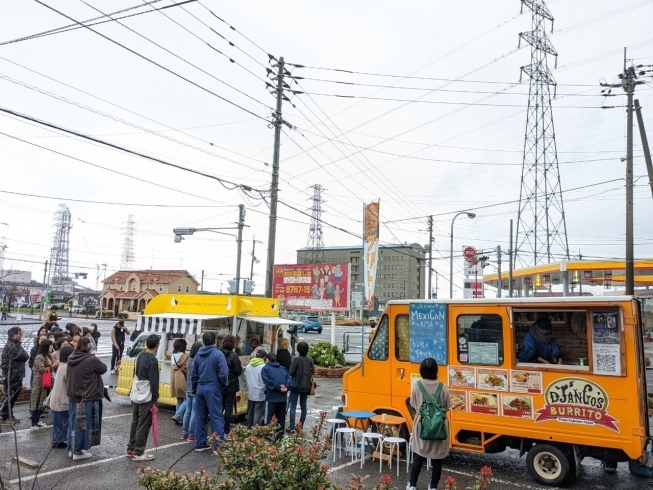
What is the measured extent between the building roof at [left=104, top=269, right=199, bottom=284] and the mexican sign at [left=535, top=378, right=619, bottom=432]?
71.0 m

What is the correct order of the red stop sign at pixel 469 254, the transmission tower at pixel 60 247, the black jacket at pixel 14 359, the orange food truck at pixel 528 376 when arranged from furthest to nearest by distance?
the transmission tower at pixel 60 247, the red stop sign at pixel 469 254, the black jacket at pixel 14 359, the orange food truck at pixel 528 376

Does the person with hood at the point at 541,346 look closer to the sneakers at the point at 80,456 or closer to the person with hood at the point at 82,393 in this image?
the person with hood at the point at 82,393

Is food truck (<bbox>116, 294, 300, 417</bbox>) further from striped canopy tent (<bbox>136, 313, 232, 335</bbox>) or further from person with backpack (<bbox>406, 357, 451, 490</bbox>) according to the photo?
person with backpack (<bbox>406, 357, 451, 490</bbox>)

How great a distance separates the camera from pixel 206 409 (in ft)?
26.7

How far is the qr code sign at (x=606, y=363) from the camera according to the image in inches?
261

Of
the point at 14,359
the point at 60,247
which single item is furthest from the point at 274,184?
the point at 60,247

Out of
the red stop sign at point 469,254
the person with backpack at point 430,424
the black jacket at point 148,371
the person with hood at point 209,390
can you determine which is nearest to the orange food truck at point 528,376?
the person with backpack at point 430,424

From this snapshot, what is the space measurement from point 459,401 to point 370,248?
6.52m

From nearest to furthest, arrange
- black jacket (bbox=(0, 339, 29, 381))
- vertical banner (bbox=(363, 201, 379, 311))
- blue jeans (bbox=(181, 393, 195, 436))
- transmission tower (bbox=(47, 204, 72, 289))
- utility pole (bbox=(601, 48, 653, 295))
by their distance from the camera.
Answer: black jacket (bbox=(0, 339, 29, 381))
blue jeans (bbox=(181, 393, 195, 436))
vertical banner (bbox=(363, 201, 379, 311))
utility pole (bbox=(601, 48, 653, 295))
transmission tower (bbox=(47, 204, 72, 289))

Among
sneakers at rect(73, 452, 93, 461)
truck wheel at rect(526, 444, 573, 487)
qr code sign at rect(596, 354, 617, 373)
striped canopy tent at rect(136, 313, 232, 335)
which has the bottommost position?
sneakers at rect(73, 452, 93, 461)

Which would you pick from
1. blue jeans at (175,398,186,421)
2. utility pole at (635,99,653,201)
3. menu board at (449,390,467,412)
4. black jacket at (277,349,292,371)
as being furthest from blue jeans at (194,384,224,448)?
utility pole at (635,99,653,201)

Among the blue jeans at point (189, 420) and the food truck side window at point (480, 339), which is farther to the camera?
the blue jeans at point (189, 420)

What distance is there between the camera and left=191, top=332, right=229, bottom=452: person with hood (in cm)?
796

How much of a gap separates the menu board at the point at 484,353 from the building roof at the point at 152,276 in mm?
70103
